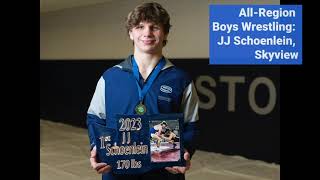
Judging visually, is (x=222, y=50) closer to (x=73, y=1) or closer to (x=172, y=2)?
(x=172, y=2)

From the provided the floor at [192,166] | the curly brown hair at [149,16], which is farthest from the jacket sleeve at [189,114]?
the floor at [192,166]

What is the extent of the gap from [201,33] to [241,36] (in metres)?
1.74

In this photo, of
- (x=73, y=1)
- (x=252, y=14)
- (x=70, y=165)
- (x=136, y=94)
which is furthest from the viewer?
(x=73, y=1)

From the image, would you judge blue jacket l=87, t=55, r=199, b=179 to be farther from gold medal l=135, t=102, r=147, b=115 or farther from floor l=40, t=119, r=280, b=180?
floor l=40, t=119, r=280, b=180

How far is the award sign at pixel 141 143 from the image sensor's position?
120cm

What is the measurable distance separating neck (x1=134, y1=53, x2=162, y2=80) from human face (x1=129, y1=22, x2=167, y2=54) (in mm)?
26

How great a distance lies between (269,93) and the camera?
10.5 ft

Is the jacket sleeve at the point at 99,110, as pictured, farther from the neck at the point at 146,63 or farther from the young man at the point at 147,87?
the neck at the point at 146,63

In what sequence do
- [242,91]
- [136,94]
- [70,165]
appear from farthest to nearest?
[242,91] → [70,165] → [136,94]

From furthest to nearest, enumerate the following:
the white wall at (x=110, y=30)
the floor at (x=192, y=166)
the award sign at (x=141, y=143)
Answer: the white wall at (x=110, y=30) < the floor at (x=192, y=166) < the award sign at (x=141, y=143)

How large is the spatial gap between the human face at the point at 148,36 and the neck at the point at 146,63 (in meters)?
0.03

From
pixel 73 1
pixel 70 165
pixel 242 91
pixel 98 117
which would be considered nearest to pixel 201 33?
pixel 242 91

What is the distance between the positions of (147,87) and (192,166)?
1.97 meters

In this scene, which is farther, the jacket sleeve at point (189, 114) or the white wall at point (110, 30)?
the white wall at point (110, 30)
